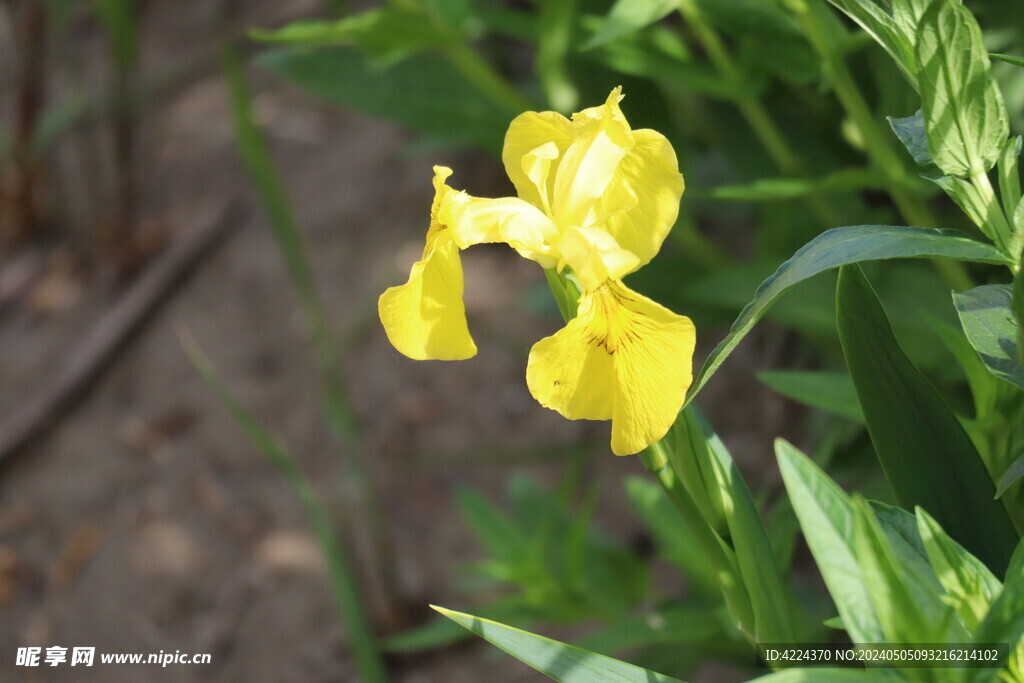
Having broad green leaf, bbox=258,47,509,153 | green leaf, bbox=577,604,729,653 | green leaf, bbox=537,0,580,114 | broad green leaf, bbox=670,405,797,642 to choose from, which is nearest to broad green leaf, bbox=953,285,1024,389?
broad green leaf, bbox=670,405,797,642

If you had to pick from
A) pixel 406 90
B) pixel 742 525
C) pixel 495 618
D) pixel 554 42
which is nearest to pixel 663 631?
pixel 495 618

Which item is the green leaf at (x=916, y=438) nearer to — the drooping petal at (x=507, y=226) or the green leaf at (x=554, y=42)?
the drooping petal at (x=507, y=226)

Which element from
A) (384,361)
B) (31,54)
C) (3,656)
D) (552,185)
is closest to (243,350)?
(384,361)

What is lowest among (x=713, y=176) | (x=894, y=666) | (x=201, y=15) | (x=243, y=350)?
(x=243, y=350)

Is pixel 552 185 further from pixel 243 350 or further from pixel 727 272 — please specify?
pixel 243 350

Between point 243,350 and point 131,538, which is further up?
point 243,350

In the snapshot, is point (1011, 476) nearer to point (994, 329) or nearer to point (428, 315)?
point (994, 329)

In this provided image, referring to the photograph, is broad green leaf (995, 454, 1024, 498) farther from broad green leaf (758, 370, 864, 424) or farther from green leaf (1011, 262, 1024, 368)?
broad green leaf (758, 370, 864, 424)
